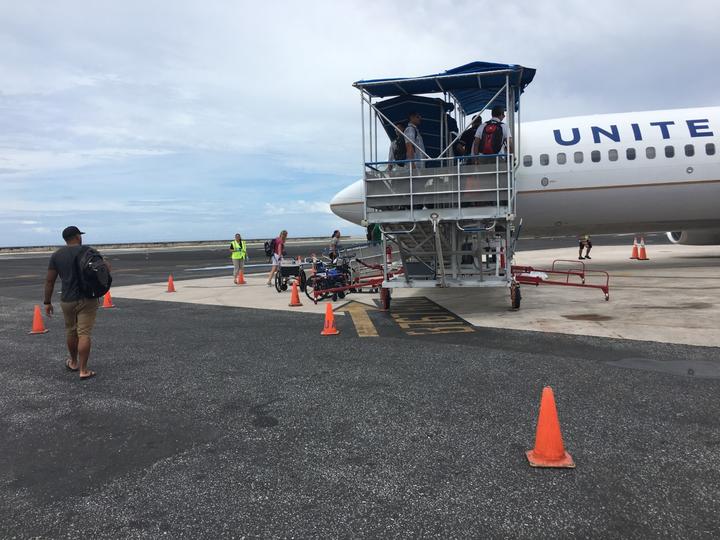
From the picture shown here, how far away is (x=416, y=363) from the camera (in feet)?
19.8

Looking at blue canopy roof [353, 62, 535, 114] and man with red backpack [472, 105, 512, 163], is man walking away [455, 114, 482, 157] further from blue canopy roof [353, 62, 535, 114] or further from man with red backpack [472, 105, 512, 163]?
man with red backpack [472, 105, 512, 163]

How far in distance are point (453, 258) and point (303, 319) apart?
3256 mm

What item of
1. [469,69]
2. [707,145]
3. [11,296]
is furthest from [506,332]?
[11,296]

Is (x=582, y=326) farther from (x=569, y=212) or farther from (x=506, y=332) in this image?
(x=569, y=212)

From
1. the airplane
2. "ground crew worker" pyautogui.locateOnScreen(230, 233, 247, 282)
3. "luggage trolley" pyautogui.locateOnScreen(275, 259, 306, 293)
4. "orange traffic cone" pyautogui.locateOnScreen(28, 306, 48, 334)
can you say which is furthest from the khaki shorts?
the airplane

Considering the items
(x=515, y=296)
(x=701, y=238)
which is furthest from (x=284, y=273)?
(x=701, y=238)

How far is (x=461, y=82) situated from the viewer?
31.0 ft

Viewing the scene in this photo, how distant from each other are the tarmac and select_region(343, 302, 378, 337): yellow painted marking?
0.61ft

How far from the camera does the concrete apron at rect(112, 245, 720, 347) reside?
25.2 feet

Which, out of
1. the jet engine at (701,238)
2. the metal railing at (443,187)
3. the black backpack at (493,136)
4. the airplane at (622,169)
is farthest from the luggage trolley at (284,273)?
the jet engine at (701,238)

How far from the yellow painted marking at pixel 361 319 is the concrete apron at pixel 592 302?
0.49 metres

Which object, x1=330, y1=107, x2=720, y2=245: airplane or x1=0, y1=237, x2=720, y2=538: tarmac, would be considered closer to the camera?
x1=0, y1=237, x2=720, y2=538: tarmac

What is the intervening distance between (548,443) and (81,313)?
5523 mm

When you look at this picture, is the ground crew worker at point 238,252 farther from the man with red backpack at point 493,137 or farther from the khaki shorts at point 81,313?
the khaki shorts at point 81,313
